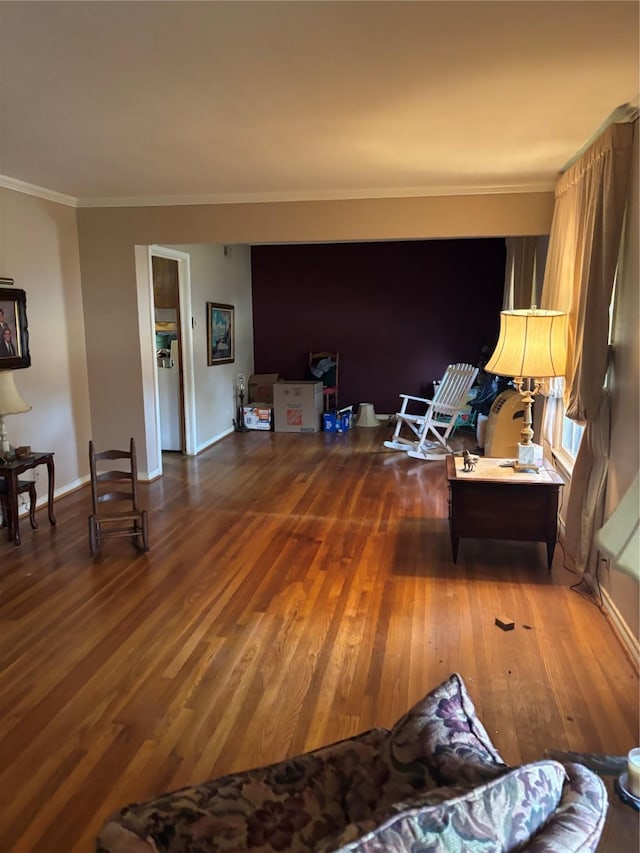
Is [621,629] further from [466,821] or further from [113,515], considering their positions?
[113,515]

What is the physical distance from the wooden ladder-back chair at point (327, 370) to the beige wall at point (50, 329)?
372 cm

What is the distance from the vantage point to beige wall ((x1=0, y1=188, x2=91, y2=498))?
430cm

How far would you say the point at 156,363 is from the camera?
5.85m

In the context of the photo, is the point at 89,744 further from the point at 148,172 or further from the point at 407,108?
the point at 148,172

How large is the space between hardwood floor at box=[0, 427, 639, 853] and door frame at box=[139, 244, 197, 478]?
1158 millimetres

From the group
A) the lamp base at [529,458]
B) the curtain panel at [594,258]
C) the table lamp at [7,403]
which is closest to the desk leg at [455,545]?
the lamp base at [529,458]

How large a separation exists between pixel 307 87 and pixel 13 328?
2.84 metres

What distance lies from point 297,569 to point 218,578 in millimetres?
476

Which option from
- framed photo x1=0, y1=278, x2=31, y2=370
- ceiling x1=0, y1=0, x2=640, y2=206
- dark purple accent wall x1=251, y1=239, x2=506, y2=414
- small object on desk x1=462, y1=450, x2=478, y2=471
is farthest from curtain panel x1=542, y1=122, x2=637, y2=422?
dark purple accent wall x1=251, y1=239, x2=506, y2=414

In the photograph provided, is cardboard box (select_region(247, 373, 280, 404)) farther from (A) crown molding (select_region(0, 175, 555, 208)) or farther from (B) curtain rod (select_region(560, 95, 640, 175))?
(B) curtain rod (select_region(560, 95, 640, 175))

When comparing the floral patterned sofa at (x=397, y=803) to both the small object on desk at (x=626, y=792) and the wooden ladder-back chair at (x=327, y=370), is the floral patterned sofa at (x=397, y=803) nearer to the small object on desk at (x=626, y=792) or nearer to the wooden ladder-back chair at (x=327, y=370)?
the small object on desk at (x=626, y=792)

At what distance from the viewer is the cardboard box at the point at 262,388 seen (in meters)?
8.12

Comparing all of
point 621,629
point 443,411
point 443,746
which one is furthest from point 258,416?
point 443,746

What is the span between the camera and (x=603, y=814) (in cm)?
95
